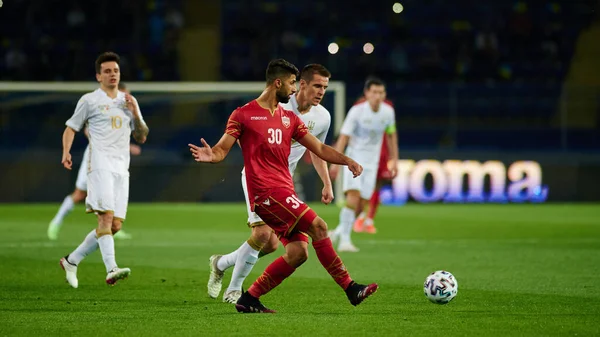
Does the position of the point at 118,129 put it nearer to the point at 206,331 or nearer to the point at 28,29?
the point at 206,331

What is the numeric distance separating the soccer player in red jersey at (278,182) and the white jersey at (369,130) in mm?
6795

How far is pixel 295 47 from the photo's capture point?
28.4 meters

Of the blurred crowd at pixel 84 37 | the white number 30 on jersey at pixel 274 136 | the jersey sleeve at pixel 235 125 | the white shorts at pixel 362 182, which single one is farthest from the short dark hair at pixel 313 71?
the blurred crowd at pixel 84 37

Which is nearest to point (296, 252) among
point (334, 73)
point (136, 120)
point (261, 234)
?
point (261, 234)

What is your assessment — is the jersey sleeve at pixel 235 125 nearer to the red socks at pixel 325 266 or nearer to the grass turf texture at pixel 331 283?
the red socks at pixel 325 266

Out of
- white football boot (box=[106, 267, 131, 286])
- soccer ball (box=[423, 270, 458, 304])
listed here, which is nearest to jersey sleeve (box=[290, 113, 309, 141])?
soccer ball (box=[423, 270, 458, 304])

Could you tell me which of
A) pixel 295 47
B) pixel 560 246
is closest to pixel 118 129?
pixel 560 246

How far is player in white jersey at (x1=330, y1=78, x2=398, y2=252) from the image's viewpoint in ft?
47.3

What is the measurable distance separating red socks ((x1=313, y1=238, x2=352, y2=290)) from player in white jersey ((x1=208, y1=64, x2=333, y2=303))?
33.9 inches

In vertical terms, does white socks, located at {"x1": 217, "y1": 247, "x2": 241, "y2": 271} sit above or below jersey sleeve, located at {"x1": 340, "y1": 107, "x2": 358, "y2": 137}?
below

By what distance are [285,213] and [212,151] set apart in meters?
0.74

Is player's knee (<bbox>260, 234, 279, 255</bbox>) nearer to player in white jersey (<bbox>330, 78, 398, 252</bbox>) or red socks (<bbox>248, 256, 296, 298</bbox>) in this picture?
red socks (<bbox>248, 256, 296, 298</bbox>)

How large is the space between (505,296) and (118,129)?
3921 mm

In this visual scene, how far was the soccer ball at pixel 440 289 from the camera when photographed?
28.3ft
